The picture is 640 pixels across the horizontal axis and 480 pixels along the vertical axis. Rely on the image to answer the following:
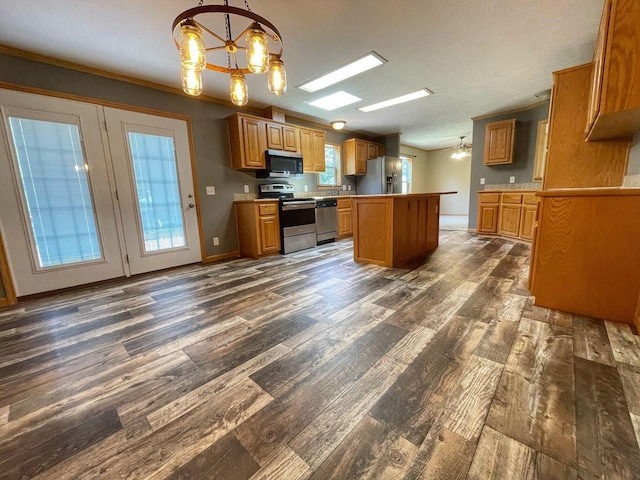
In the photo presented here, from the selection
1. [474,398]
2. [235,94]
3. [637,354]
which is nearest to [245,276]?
[235,94]

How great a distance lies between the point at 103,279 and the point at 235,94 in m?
2.80

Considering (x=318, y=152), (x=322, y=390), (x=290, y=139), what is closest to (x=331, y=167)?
(x=318, y=152)

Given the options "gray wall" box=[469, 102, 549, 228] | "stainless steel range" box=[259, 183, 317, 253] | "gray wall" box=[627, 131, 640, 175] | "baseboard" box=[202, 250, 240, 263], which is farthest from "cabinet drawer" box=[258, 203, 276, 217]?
"gray wall" box=[469, 102, 549, 228]

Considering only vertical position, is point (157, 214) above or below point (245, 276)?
above

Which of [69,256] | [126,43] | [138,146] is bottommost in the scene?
[69,256]

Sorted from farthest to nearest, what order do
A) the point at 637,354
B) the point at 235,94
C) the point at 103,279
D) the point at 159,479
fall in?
the point at 103,279, the point at 235,94, the point at 637,354, the point at 159,479

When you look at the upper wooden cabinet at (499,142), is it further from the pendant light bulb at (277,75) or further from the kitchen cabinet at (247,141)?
the pendant light bulb at (277,75)

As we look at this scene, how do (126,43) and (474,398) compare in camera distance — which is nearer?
(474,398)

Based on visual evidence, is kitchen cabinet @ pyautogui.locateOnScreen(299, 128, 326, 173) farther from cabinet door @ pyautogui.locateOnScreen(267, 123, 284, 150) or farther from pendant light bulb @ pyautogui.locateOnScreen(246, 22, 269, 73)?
pendant light bulb @ pyautogui.locateOnScreen(246, 22, 269, 73)

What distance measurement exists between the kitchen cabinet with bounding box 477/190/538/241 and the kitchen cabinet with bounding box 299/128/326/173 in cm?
Answer: 331

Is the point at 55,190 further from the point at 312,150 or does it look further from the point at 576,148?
the point at 576,148

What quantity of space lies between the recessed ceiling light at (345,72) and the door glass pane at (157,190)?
83.8 inches

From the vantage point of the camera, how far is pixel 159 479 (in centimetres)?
86

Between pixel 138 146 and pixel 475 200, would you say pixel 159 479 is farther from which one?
pixel 475 200
